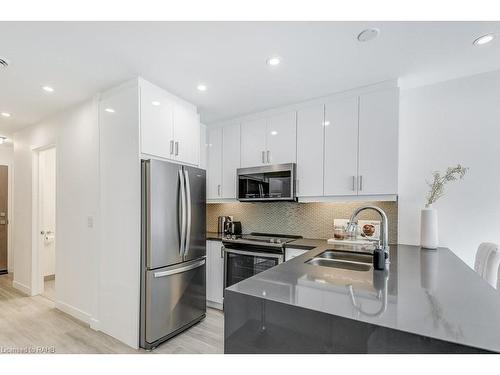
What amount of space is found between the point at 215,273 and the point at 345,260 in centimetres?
168

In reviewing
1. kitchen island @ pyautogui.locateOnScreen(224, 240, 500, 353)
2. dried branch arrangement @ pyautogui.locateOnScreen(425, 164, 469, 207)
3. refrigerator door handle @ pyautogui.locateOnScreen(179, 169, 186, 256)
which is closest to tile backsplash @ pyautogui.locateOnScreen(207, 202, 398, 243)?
dried branch arrangement @ pyautogui.locateOnScreen(425, 164, 469, 207)

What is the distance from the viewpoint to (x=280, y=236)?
3.24 meters

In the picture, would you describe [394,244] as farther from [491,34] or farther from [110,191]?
[110,191]

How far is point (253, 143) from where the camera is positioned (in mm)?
3156

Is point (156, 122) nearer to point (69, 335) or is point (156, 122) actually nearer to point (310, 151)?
point (310, 151)

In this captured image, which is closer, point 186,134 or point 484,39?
point 484,39

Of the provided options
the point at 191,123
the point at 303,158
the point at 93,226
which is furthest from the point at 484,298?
the point at 93,226

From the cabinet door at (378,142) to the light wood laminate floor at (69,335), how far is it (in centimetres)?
210

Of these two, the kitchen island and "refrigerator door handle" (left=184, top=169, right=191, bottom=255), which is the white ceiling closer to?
"refrigerator door handle" (left=184, top=169, right=191, bottom=255)

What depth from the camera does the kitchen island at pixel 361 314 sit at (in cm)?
72

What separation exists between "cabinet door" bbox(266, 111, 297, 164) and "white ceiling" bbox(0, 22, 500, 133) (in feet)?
0.98

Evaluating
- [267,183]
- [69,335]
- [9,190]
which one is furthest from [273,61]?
[9,190]

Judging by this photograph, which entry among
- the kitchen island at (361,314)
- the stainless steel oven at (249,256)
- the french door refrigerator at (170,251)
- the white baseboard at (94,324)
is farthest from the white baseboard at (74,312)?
the kitchen island at (361,314)

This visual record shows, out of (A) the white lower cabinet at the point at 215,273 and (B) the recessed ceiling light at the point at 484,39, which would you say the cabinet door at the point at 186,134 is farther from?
(B) the recessed ceiling light at the point at 484,39
